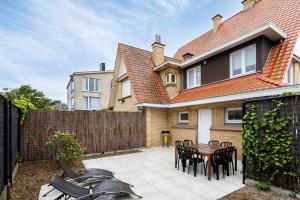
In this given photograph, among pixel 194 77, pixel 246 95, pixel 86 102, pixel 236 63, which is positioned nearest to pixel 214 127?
pixel 246 95

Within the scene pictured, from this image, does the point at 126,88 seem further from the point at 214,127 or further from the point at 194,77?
the point at 214,127

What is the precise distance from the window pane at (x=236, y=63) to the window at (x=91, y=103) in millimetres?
24748

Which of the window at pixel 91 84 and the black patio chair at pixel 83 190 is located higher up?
the window at pixel 91 84

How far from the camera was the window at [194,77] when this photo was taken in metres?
12.9

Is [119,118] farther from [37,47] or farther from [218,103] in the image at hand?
[37,47]

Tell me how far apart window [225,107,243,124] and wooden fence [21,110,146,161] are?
5393 millimetres

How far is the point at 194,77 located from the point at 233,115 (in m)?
4.66

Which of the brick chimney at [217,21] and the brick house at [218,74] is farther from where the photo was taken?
the brick chimney at [217,21]

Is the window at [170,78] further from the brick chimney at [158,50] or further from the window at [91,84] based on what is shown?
the window at [91,84]

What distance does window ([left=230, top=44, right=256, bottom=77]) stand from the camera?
9.59m

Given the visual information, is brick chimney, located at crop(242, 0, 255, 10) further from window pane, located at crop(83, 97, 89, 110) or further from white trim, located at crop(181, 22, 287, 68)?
window pane, located at crop(83, 97, 89, 110)

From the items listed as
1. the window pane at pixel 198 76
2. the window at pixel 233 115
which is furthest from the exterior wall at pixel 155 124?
the window at pixel 233 115

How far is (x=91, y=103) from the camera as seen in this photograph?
30.6m

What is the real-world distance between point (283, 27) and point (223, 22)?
20.2ft
